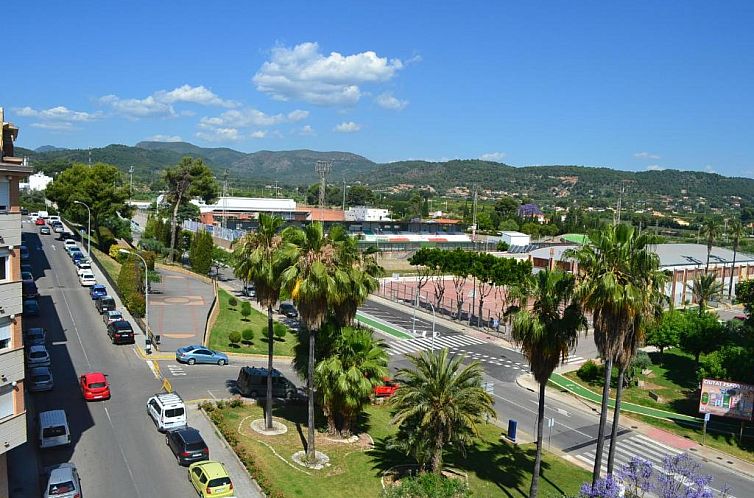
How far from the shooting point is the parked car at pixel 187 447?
75.4ft

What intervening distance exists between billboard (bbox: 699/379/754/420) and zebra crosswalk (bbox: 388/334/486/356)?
20.3 meters

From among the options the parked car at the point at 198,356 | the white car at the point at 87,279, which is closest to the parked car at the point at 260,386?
the parked car at the point at 198,356

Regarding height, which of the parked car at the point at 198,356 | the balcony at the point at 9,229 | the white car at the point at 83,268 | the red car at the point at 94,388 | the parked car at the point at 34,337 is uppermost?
the balcony at the point at 9,229

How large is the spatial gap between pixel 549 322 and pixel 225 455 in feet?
47.4

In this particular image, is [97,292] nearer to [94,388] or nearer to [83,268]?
[83,268]

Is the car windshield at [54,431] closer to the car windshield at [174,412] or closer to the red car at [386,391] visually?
the car windshield at [174,412]

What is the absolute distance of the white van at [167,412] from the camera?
26.3 metres

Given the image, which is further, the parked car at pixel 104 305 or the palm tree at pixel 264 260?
the parked car at pixel 104 305

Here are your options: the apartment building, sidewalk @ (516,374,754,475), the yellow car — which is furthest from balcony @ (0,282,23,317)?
sidewalk @ (516,374,754,475)

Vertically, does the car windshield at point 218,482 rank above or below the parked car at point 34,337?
below

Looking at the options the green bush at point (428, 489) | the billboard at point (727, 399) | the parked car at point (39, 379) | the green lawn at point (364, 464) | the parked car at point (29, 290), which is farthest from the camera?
the parked car at point (29, 290)

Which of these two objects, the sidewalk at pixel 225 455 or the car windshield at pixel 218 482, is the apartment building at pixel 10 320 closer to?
the car windshield at pixel 218 482

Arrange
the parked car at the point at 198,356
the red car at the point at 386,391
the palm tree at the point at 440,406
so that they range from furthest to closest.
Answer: the parked car at the point at 198,356 < the red car at the point at 386,391 < the palm tree at the point at 440,406

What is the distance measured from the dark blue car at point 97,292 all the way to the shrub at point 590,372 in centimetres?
3949
